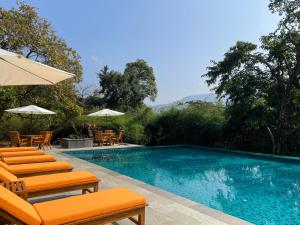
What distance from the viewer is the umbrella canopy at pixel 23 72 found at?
15.5ft

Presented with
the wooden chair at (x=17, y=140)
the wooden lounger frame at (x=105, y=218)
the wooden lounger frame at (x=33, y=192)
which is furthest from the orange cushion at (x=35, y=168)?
the wooden chair at (x=17, y=140)

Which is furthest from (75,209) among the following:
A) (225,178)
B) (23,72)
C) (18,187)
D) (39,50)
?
(39,50)

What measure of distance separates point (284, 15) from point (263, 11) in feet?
3.08

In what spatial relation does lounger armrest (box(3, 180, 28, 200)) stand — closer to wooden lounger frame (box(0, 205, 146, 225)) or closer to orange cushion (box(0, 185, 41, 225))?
orange cushion (box(0, 185, 41, 225))

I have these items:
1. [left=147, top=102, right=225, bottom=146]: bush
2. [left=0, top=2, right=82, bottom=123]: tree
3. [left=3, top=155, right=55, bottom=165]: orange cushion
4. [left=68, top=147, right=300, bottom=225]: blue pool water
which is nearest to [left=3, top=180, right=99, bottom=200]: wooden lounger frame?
[left=3, top=155, right=55, bottom=165]: orange cushion

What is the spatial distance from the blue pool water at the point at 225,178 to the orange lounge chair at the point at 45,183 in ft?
9.96

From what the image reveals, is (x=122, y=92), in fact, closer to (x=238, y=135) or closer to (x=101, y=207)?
(x=238, y=135)

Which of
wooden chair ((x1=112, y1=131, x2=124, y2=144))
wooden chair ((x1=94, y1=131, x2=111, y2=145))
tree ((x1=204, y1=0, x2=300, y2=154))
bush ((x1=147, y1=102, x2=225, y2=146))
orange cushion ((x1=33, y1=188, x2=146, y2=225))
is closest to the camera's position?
orange cushion ((x1=33, y1=188, x2=146, y2=225))

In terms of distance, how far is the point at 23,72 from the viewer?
16.5 feet

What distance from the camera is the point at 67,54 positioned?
16641mm

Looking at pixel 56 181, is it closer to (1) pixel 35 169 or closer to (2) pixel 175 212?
(1) pixel 35 169

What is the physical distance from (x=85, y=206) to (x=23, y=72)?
2.49 meters

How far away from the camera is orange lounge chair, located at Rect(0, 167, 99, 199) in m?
4.22

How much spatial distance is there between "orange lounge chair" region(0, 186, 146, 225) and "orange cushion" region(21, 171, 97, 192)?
0.91 m
